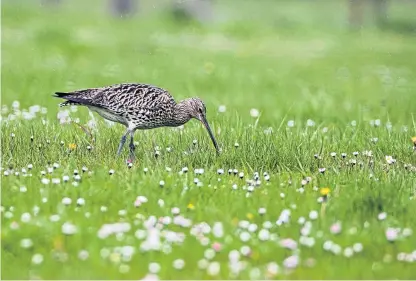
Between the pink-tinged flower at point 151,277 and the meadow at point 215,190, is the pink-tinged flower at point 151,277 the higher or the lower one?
the lower one

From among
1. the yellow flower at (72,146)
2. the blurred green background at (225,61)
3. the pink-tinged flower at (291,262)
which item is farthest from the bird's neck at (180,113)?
the pink-tinged flower at (291,262)

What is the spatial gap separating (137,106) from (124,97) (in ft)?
0.57

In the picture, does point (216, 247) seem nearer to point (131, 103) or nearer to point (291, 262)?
point (291, 262)

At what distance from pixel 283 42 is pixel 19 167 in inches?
738

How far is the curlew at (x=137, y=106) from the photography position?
912 cm

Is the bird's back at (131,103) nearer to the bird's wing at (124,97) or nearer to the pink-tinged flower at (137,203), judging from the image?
the bird's wing at (124,97)

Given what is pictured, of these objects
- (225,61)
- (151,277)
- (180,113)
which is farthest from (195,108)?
(225,61)

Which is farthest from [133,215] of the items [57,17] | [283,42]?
[57,17]

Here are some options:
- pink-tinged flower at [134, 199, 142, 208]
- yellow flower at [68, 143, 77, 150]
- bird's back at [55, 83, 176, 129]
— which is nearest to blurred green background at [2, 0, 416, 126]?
bird's back at [55, 83, 176, 129]

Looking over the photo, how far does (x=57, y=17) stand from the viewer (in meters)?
29.3

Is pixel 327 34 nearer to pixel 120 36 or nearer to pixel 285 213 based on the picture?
pixel 120 36

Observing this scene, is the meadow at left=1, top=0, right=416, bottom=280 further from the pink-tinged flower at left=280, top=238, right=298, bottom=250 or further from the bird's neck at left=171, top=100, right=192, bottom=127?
the bird's neck at left=171, top=100, right=192, bottom=127

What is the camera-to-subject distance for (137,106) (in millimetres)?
9094

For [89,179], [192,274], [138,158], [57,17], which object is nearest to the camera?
[192,274]
